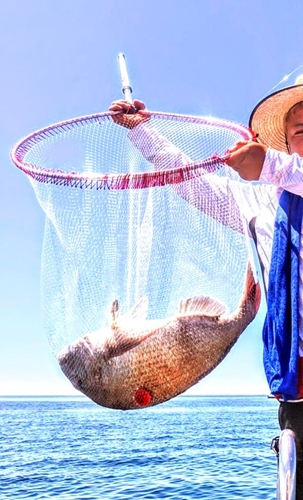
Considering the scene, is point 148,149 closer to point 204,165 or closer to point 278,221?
point 204,165

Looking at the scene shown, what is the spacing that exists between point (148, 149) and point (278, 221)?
1.14m

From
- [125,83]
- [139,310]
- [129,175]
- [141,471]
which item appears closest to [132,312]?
[139,310]

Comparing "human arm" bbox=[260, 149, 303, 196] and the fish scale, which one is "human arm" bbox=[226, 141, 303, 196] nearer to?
"human arm" bbox=[260, 149, 303, 196]

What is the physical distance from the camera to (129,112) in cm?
373

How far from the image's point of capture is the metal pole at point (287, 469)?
2.66 m

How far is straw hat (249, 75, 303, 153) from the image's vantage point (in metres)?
3.43

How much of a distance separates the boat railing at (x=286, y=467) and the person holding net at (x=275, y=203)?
0.11 m

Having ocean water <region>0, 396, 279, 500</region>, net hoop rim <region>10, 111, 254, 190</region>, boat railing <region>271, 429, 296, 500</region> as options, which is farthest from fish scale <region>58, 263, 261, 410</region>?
ocean water <region>0, 396, 279, 500</region>

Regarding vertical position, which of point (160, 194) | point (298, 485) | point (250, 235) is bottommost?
point (298, 485)

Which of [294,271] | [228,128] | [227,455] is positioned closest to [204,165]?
[228,128]

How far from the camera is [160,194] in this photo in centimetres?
354

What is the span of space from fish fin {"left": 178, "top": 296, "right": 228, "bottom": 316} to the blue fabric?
1.07 feet

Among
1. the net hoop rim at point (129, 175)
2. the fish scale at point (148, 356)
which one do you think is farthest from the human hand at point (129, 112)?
the fish scale at point (148, 356)

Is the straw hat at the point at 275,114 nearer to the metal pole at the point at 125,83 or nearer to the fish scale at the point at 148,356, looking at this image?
the metal pole at the point at 125,83
